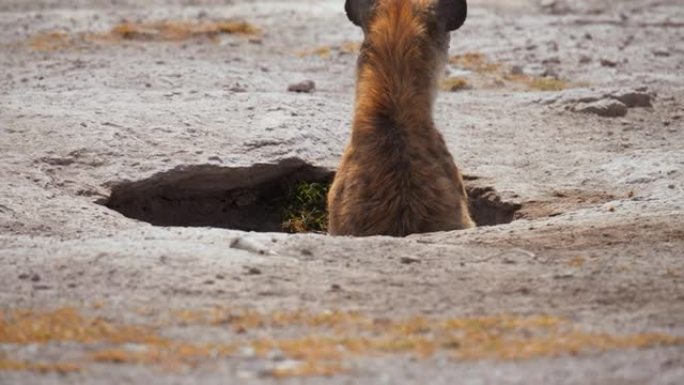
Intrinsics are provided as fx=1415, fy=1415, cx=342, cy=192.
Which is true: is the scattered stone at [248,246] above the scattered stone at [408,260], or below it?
above

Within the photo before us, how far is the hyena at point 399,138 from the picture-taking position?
814 cm

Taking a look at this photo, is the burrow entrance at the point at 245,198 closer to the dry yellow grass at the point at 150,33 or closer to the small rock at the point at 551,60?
the small rock at the point at 551,60

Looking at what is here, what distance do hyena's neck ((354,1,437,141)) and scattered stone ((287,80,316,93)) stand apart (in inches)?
128

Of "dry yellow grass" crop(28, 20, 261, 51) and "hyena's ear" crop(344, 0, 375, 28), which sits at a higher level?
"hyena's ear" crop(344, 0, 375, 28)

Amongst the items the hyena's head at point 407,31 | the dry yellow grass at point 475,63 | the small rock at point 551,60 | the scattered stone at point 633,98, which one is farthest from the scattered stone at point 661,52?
the hyena's head at point 407,31

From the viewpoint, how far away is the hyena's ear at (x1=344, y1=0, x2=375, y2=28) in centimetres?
869

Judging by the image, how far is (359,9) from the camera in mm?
8750

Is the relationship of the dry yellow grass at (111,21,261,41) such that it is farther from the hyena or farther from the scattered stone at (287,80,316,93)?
the hyena

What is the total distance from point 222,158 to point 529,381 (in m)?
4.91

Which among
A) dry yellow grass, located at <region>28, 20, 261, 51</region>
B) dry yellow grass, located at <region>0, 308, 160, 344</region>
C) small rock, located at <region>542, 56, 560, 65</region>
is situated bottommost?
dry yellow grass, located at <region>0, 308, 160, 344</region>

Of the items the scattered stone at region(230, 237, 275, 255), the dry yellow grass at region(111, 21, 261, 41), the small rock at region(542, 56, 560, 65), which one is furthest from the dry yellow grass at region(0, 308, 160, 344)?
the dry yellow grass at region(111, 21, 261, 41)

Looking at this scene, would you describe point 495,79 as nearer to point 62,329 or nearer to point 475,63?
point 475,63

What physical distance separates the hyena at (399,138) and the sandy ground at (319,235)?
510 millimetres

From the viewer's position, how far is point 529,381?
505 centimetres
